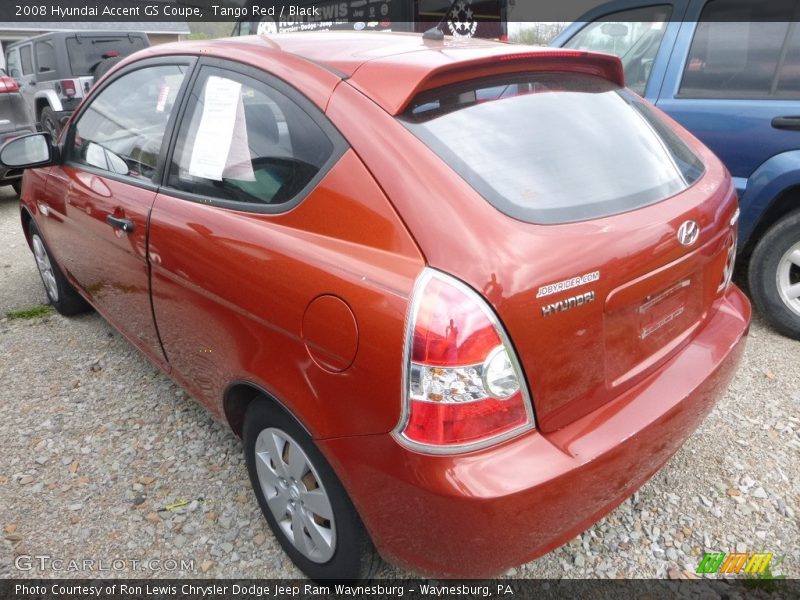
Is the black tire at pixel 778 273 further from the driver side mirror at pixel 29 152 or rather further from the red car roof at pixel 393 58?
the driver side mirror at pixel 29 152

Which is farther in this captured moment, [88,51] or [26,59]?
[26,59]

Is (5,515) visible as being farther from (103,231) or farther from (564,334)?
(564,334)

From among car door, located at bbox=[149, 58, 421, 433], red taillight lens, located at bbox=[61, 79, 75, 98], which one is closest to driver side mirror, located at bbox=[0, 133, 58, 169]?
car door, located at bbox=[149, 58, 421, 433]

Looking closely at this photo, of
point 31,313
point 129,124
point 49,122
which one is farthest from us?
point 49,122

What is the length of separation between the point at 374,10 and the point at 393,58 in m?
8.92

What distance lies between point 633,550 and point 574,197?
133 cm

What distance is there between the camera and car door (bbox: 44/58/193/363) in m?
2.40

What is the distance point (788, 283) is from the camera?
11.0 ft

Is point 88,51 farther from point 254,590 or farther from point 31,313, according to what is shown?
point 254,590

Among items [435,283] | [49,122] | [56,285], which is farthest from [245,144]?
[49,122]

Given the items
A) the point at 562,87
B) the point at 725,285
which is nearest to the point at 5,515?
the point at 562,87

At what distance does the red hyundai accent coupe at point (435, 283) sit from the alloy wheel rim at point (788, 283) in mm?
1363

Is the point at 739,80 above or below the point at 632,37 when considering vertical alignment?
below

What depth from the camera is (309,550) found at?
199cm
